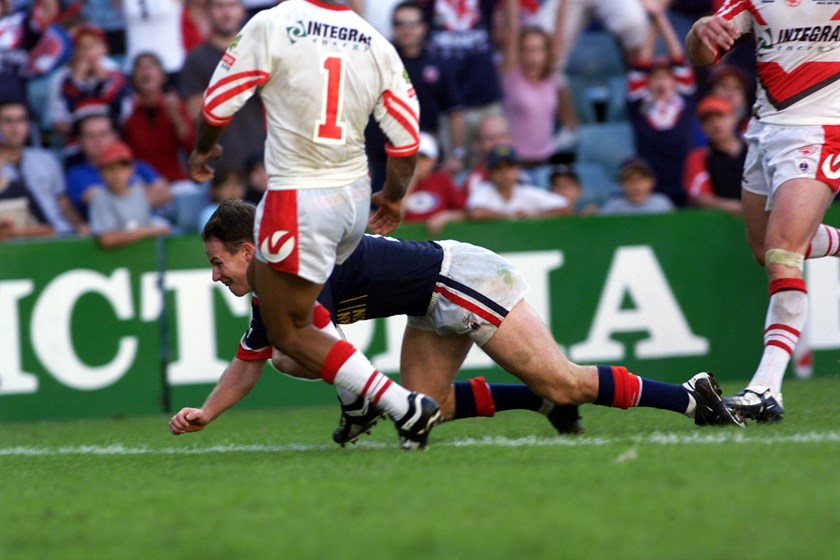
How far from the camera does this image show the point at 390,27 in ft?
39.0

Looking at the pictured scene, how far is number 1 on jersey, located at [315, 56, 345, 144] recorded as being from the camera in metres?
5.04

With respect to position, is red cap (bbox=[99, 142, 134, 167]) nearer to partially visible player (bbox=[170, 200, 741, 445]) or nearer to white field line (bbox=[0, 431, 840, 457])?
white field line (bbox=[0, 431, 840, 457])

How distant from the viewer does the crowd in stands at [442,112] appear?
10242mm

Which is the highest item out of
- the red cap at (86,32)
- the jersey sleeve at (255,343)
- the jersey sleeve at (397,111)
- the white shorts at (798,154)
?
the jersey sleeve at (397,111)

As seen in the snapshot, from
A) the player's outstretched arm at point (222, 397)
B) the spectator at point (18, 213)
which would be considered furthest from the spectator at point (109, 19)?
the player's outstretched arm at point (222, 397)

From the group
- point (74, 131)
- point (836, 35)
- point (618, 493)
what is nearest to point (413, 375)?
point (618, 493)

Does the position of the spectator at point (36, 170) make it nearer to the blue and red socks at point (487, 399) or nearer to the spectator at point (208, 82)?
the spectator at point (208, 82)

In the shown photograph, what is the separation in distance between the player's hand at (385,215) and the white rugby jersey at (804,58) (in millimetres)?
1990

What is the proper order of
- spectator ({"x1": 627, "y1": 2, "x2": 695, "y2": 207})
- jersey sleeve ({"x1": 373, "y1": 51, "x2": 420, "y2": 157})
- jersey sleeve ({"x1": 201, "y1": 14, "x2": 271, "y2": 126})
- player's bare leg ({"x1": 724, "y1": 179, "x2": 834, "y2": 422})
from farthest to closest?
spectator ({"x1": 627, "y1": 2, "x2": 695, "y2": 207})
player's bare leg ({"x1": 724, "y1": 179, "x2": 834, "y2": 422})
jersey sleeve ({"x1": 373, "y1": 51, "x2": 420, "y2": 157})
jersey sleeve ({"x1": 201, "y1": 14, "x2": 271, "y2": 126})

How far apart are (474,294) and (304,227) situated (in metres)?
0.94

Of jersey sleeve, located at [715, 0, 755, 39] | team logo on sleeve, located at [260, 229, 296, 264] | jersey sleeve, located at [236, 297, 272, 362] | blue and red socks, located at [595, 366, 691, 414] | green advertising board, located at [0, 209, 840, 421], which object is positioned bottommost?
green advertising board, located at [0, 209, 840, 421]

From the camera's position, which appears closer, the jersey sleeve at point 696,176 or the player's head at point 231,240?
the player's head at point 231,240

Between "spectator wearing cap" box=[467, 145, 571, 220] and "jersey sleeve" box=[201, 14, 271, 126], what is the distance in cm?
509

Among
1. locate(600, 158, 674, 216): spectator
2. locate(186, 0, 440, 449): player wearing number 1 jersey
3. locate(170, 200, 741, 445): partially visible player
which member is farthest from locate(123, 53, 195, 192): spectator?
locate(186, 0, 440, 449): player wearing number 1 jersey
